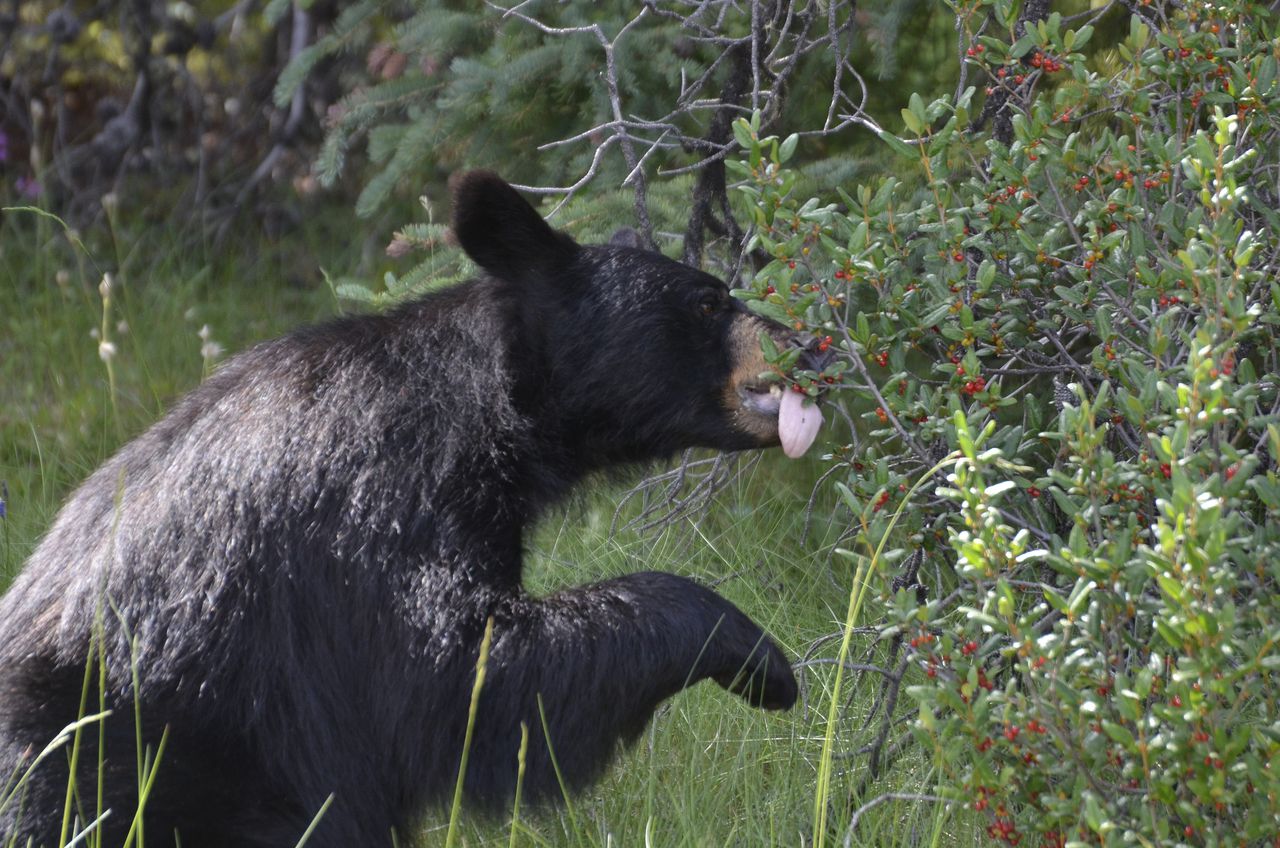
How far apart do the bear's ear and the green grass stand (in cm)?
57

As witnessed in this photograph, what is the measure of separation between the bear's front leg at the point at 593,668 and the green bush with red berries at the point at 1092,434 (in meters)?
0.35

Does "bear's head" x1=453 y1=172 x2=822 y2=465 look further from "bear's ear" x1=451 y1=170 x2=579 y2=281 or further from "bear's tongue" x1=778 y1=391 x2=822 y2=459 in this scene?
"bear's tongue" x1=778 y1=391 x2=822 y2=459

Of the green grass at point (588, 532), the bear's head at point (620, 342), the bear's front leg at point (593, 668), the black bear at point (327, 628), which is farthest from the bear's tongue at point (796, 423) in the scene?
the green grass at point (588, 532)

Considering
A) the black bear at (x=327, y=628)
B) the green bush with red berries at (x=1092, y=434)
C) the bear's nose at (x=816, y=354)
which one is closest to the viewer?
the green bush with red berries at (x=1092, y=434)

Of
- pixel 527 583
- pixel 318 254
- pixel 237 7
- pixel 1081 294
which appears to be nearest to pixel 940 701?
pixel 1081 294

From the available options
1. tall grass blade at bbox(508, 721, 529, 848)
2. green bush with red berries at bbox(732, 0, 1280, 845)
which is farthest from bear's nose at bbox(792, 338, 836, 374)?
tall grass blade at bbox(508, 721, 529, 848)

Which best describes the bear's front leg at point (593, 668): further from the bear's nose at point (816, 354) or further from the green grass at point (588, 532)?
the bear's nose at point (816, 354)

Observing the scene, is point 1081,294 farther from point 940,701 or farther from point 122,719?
point 122,719

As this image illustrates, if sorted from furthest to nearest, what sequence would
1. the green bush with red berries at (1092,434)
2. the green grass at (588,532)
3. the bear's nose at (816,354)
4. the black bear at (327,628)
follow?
1. the green grass at (588,532)
2. the bear's nose at (816,354)
3. the black bear at (327,628)
4. the green bush with red berries at (1092,434)

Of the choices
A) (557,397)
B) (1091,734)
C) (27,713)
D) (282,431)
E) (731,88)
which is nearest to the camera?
(1091,734)

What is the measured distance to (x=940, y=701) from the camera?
245cm

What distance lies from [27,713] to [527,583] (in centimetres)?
176

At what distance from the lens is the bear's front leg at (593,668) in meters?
2.93

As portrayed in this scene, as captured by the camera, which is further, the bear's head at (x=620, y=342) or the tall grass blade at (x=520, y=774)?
the bear's head at (x=620, y=342)
